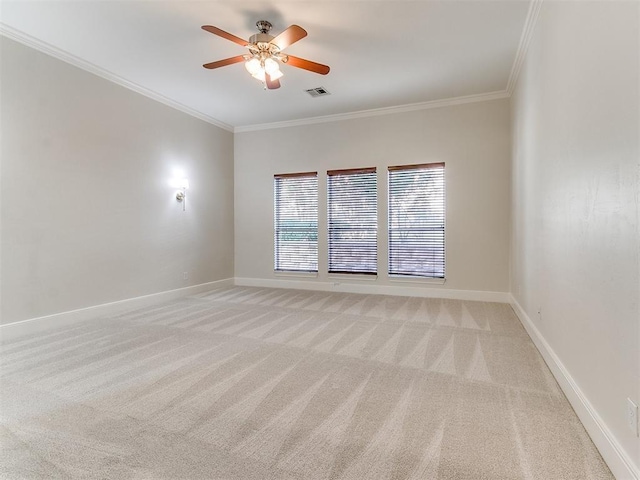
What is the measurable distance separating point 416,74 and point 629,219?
3615 millimetres

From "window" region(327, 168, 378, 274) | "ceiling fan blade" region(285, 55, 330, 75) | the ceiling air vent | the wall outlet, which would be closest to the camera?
the wall outlet

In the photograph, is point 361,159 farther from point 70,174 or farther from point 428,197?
point 70,174

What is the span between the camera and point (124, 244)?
4.58 m

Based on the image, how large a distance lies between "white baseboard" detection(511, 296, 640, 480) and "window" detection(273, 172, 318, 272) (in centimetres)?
414

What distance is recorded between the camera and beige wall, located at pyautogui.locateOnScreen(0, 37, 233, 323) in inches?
136

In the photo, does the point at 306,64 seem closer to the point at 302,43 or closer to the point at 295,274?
the point at 302,43

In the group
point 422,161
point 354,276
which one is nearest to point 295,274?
point 354,276

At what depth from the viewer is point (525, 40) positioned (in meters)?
3.44

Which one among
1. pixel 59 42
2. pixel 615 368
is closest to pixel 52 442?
pixel 615 368

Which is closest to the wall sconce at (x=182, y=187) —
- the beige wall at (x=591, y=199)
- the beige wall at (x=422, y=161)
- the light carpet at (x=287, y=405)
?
the beige wall at (x=422, y=161)

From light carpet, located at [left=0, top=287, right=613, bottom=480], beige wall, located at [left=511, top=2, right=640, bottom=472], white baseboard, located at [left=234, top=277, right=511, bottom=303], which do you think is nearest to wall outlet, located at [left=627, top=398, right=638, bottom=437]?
beige wall, located at [left=511, top=2, right=640, bottom=472]

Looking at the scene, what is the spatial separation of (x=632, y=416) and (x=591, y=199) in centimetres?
106

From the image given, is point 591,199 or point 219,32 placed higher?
point 219,32

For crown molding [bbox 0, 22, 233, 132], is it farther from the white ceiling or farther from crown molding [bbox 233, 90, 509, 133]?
crown molding [bbox 233, 90, 509, 133]
